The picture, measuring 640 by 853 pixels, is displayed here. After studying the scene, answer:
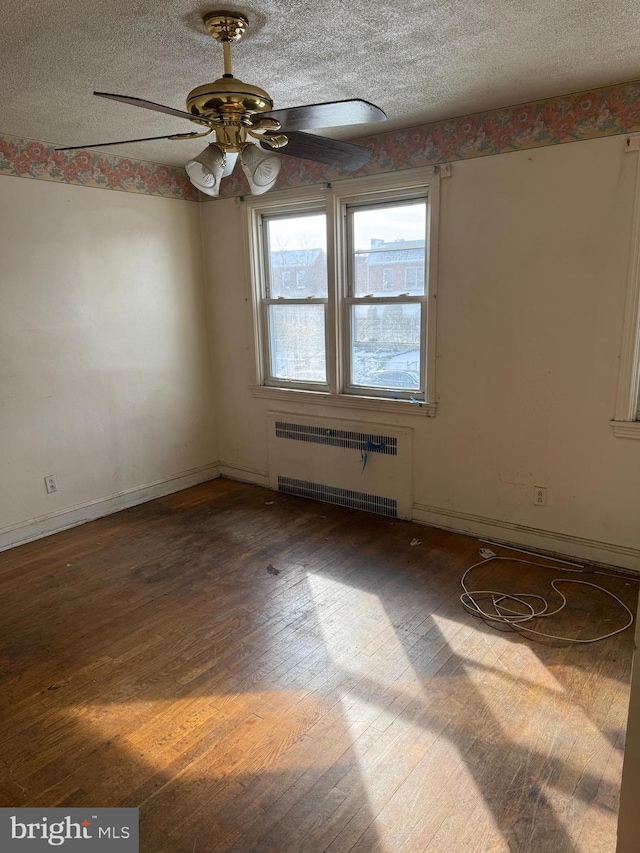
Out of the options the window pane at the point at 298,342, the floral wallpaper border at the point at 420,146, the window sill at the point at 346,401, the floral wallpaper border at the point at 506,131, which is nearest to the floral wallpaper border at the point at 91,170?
the floral wallpaper border at the point at 420,146

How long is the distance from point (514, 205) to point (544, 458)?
A: 1449 millimetres

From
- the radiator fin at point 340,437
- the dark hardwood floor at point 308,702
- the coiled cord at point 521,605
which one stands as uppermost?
the radiator fin at point 340,437

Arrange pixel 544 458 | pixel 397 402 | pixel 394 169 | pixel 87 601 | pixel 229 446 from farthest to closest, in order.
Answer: pixel 229 446 → pixel 397 402 → pixel 394 169 → pixel 544 458 → pixel 87 601

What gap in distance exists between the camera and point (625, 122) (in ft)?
9.09

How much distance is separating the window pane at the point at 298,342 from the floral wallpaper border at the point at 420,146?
90cm

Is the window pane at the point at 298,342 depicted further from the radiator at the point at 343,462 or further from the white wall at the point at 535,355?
the white wall at the point at 535,355

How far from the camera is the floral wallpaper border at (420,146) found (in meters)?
2.83

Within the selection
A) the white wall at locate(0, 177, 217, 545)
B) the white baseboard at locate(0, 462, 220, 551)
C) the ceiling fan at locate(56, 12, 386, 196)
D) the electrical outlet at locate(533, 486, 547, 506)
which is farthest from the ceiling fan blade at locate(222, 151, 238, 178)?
the white baseboard at locate(0, 462, 220, 551)

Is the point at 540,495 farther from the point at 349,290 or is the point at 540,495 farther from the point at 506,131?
the point at 506,131

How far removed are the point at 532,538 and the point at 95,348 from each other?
3.20m

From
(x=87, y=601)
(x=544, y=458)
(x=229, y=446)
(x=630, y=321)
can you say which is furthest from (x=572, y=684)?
(x=229, y=446)

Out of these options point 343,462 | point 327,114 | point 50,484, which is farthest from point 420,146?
point 50,484

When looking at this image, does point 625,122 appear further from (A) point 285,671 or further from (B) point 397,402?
(A) point 285,671

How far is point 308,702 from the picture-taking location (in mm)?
2221
